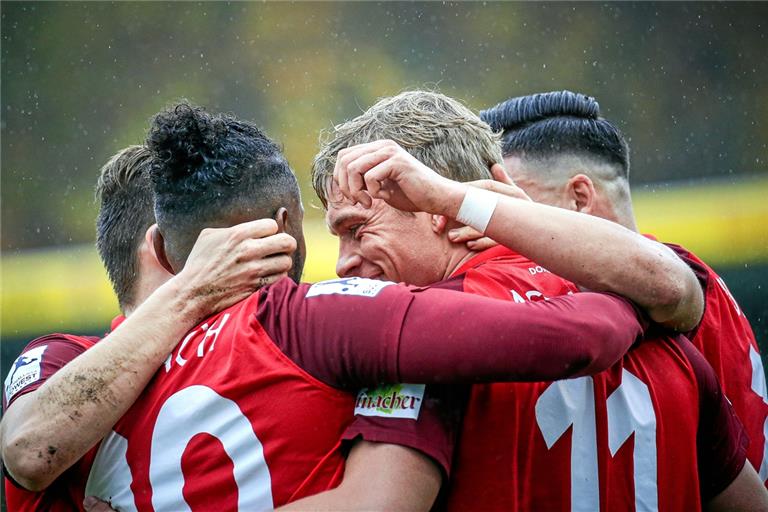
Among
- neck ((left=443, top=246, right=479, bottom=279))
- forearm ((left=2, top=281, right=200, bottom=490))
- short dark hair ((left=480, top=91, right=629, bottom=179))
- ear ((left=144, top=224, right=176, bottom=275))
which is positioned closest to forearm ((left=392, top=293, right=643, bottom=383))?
neck ((left=443, top=246, right=479, bottom=279))

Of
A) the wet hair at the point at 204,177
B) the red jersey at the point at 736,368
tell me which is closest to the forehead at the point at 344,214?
the wet hair at the point at 204,177

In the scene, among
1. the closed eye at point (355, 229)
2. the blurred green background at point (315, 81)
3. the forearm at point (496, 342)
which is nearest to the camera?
the forearm at point (496, 342)

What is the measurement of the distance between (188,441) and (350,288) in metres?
0.48

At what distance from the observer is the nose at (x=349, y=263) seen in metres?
2.54

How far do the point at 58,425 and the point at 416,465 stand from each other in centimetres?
77

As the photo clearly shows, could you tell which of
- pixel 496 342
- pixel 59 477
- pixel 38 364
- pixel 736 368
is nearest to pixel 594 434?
pixel 496 342

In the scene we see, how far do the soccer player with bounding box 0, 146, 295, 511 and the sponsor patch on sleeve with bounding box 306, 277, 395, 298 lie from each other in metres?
0.26

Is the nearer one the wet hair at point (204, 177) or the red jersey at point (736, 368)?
the wet hair at point (204, 177)

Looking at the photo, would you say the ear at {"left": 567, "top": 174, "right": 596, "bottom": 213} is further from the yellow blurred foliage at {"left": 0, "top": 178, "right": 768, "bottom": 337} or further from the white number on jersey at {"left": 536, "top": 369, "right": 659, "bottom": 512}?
the yellow blurred foliage at {"left": 0, "top": 178, "right": 768, "bottom": 337}

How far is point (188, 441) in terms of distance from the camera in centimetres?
201

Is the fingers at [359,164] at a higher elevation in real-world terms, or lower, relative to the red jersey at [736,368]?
higher

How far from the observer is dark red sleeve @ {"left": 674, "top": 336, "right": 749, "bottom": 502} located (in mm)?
2355

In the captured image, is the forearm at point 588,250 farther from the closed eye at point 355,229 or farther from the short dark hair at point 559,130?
the short dark hair at point 559,130

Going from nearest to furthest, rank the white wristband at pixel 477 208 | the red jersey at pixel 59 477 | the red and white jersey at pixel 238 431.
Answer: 1. the red and white jersey at pixel 238 431
2. the white wristband at pixel 477 208
3. the red jersey at pixel 59 477
